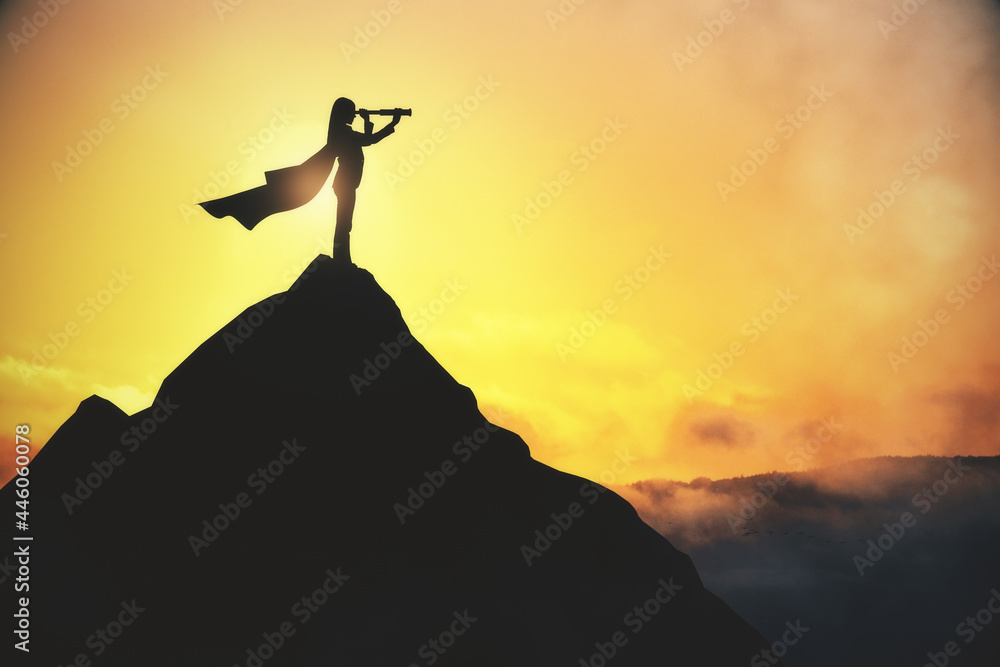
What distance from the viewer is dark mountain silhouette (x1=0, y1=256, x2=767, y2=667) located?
11398 mm

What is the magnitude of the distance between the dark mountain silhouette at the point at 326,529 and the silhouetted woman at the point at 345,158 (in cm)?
48

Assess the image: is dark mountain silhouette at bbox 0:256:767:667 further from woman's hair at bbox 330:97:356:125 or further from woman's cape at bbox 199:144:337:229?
woman's hair at bbox 330:97:356:125

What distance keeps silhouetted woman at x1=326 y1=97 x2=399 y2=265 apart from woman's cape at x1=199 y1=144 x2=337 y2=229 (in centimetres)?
21

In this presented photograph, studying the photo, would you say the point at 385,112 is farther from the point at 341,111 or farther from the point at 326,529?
the point at 326,529

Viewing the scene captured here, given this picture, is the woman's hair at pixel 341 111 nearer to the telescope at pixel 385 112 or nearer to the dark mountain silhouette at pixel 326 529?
the telescope at pixel 385 112

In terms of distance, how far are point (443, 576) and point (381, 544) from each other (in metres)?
1.04

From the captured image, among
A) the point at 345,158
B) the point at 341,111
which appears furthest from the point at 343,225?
the point at 341,111

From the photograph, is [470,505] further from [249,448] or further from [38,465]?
[38,465]

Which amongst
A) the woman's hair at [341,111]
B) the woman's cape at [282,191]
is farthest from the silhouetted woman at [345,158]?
the woman's cape at [282,191]

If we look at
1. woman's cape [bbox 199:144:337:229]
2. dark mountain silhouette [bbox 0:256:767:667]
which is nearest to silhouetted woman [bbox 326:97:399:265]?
woman's cape [bbox 199:144:337:229]

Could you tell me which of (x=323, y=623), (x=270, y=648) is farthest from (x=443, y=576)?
(x=270, y=648)

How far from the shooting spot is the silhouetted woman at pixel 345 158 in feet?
44.6

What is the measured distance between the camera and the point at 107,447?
1318cm

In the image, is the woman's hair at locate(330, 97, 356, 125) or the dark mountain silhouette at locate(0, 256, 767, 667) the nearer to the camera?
the dark mountain silhouette at locate(0, 256, 767, 667)
